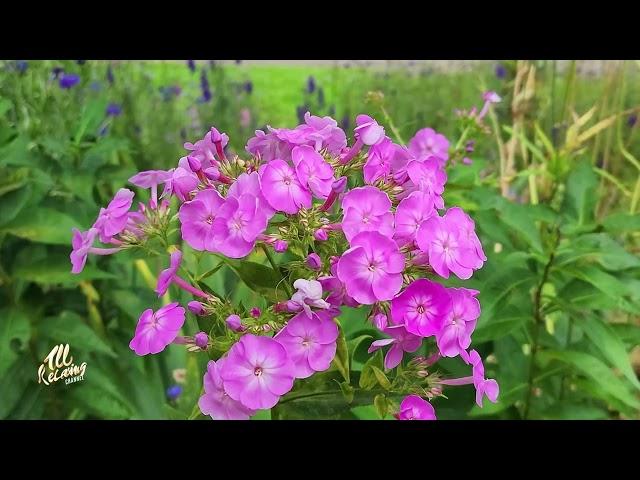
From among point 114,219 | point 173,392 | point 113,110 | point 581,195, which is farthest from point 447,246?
point 113,110

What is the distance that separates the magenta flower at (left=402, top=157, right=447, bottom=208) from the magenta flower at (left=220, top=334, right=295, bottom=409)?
24cm

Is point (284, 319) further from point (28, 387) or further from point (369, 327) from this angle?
point (28, 387)

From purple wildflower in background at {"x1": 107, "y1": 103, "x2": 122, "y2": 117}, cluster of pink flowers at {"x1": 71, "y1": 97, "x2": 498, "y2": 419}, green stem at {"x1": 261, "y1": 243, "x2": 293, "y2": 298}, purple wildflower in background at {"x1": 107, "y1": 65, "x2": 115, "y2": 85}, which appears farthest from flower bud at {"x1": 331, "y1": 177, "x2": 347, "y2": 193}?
purple wildflower in background at {"x1": 107, "y1": 65, "x2": 115, "y2": 85}

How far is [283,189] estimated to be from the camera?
830mm

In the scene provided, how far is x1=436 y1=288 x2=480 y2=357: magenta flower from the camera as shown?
0.84m

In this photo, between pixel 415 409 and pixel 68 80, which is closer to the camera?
pixel 415 409

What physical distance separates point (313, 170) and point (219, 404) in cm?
27

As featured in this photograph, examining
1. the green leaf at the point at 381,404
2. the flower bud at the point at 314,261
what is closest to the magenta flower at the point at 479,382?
the green leaf at the point at 381,404

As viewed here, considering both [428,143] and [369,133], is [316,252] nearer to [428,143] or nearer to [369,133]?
[369,133]

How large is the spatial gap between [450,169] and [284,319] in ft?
2.76

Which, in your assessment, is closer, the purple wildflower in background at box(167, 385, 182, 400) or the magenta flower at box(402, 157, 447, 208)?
the magenta flower at box(402, 157, 447, 208)

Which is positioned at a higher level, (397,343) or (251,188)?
(251,188)

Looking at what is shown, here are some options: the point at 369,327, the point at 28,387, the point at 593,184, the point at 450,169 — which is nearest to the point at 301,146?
the point at 369,327

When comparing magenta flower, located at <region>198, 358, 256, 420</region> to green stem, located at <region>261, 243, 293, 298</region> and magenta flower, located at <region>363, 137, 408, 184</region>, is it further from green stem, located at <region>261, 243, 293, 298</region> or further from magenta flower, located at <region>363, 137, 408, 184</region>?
magenta flower, located at <region>363, 137, 408, 184</region>
